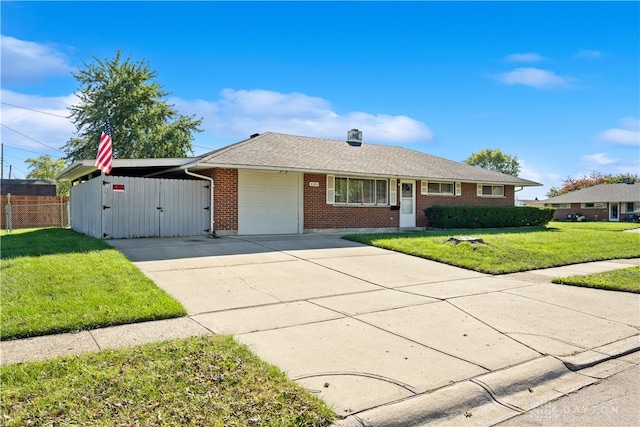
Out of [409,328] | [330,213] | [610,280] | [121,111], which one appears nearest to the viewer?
[409,328]

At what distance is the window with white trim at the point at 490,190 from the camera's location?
22.3 m

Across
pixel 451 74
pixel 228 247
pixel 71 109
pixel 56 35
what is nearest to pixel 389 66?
pixel 451 74

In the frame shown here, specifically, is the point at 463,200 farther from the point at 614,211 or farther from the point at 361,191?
the point at 614,211

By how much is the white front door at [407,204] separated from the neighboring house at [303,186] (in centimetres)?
4

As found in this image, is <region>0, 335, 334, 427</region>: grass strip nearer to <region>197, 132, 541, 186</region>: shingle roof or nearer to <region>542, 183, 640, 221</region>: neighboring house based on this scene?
<region>197, 132, 541, 186</region>: shingle roof

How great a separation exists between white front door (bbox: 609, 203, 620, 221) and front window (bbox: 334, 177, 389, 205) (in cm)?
3603

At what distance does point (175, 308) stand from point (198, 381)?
8.36 feet

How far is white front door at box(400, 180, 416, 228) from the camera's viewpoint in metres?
19.4

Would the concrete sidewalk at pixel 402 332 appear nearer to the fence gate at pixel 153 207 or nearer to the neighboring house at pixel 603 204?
the fence gate at pixel 153 207

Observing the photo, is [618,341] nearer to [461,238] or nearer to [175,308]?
[175,308]

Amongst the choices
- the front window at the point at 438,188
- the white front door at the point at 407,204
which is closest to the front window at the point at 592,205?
the front window at the point at 438,188

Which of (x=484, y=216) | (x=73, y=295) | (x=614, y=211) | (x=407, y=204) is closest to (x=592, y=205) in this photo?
(x=614, y=211)

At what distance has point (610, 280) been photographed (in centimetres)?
891

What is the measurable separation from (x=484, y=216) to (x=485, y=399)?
1813cm
